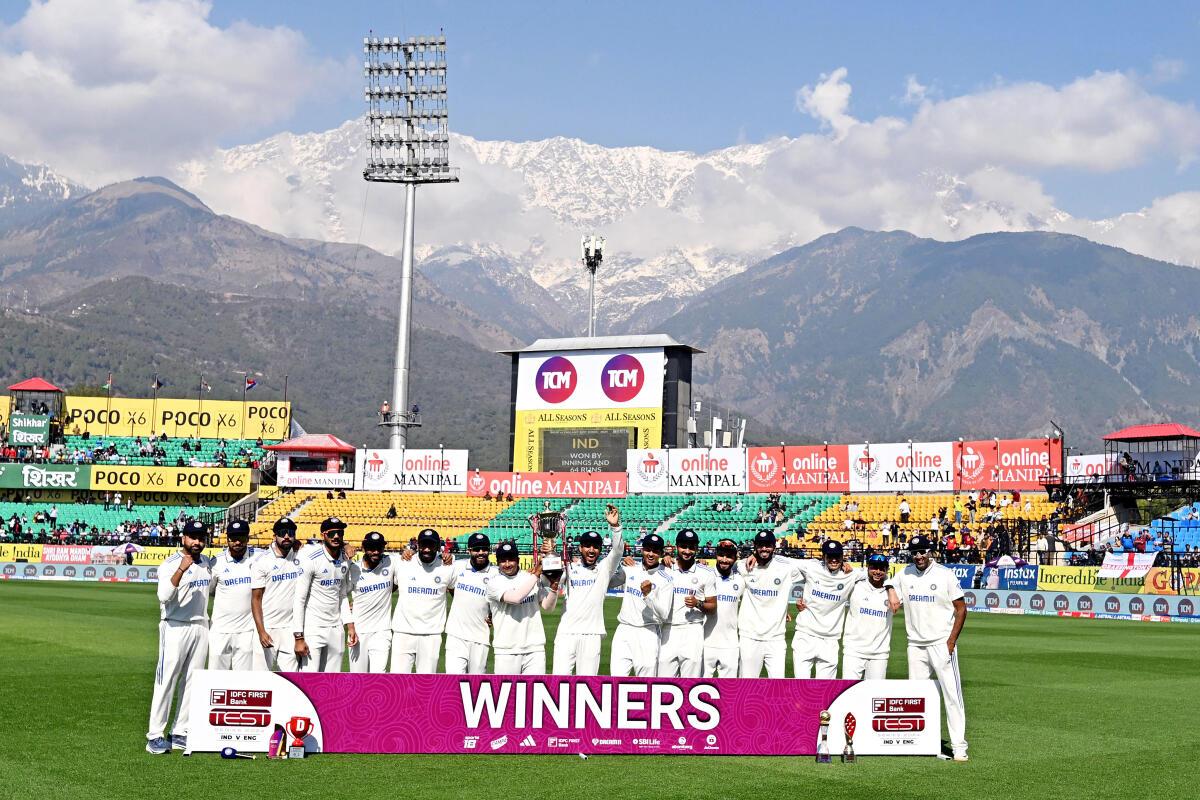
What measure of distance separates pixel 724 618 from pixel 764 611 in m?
0.50

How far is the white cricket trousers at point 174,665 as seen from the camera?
42.1 feet

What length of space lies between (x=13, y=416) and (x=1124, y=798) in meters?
74.8

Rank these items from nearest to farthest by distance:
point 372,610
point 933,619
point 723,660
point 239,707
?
point 239,707 → point 933,619 → point 372,610 → point 723,660

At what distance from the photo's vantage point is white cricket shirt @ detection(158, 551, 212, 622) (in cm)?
1280

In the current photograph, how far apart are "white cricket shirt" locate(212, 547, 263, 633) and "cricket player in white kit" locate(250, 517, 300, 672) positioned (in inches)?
8.3

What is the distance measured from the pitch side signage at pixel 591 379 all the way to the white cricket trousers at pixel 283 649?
45.3 m

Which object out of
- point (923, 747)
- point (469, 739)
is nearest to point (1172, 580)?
point (923, 747)

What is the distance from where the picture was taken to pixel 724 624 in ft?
49.8

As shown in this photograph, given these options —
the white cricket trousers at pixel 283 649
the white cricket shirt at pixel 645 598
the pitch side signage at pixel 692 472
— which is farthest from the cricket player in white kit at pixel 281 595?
the pitch side signage at pixel 692 472

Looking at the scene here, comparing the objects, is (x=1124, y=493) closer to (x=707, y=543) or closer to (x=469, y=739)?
(x=707, y=543)

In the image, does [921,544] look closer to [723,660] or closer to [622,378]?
[723,660]

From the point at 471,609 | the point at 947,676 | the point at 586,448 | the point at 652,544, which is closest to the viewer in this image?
the point at 947,676

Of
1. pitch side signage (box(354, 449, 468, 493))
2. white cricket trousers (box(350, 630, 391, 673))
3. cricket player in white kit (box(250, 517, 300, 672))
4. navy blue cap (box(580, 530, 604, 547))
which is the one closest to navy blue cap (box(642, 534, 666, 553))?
navy blue cap (box(580, 530, 604, 547))

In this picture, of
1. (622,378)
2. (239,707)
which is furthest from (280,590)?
(622,378)
